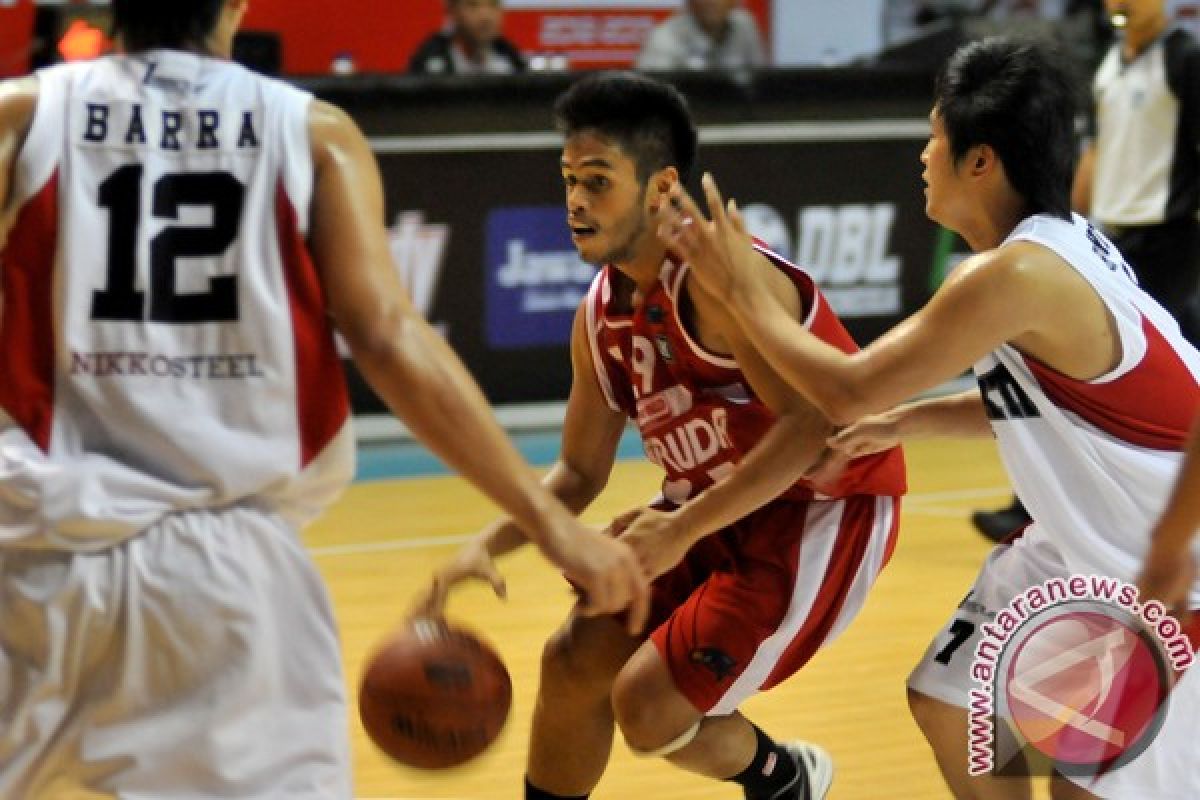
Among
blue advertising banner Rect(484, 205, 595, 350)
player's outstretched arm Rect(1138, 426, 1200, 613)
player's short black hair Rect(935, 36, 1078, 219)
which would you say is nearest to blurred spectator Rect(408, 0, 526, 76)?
blue advertising banner Rect(484, 205, 595, 350)

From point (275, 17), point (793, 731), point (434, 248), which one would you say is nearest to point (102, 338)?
point (793, 731)

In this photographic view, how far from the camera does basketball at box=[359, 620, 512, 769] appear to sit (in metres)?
3.59

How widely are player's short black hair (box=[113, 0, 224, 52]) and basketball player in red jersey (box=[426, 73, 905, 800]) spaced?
1.43 metres

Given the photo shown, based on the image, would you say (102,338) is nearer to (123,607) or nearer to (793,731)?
(123,607)

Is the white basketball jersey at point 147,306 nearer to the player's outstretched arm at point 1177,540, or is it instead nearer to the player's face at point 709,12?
the player's outstretched arm at point 1177,540

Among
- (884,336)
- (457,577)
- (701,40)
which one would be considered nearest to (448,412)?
(884,336)

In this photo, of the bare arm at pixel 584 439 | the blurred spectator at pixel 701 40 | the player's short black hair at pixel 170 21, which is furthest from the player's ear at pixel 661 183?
the blurred spectator at pixel 701 40

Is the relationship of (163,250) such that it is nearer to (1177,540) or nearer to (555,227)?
(1177,540)

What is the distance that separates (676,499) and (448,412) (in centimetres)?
162

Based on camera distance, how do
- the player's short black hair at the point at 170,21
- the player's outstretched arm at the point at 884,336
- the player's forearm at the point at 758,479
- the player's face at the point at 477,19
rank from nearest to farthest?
the player's short black hair at the point at 170,21
the player's outstretched arm at the point at 884,336
the player's forearm at the point at 758,479
the player's face at the point at 477,19

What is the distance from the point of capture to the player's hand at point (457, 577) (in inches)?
159

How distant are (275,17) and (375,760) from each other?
9.23 m

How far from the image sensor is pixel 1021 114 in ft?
12.3

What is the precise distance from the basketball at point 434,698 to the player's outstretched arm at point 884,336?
770 mm
